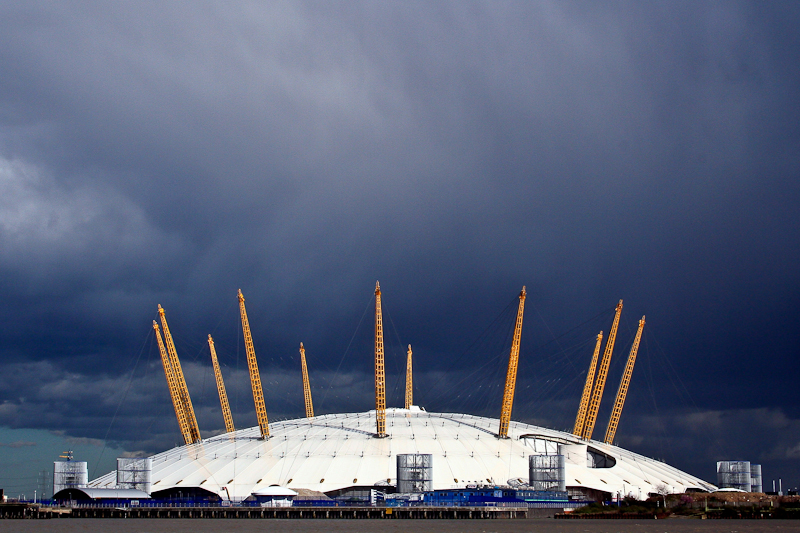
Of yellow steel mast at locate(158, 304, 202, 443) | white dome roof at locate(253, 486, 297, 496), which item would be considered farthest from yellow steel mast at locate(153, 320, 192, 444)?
white dome roof at locate(253, 486, 297, 496)

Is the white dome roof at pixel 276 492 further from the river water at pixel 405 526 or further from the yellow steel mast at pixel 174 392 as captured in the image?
the yellow steel mast at pixel 174 392

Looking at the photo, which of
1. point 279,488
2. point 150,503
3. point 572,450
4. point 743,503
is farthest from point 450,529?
point 743,503

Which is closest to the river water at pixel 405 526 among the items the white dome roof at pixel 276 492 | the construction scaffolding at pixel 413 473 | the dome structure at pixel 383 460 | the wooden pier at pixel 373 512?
the wooden pier at pixel 373 512

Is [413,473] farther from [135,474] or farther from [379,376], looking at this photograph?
[135,474]

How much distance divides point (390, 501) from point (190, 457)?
39484 mm

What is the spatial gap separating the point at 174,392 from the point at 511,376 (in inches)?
2642

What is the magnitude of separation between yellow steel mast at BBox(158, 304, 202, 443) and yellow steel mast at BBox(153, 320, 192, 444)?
682 mm

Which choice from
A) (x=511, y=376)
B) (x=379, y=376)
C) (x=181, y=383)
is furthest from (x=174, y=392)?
(x=511, y=376)

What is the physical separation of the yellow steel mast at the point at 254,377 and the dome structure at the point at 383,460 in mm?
2768

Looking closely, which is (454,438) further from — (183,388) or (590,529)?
(183,388)

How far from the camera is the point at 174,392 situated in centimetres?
17188

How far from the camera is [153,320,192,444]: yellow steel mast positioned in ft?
557

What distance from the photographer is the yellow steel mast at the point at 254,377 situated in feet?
492

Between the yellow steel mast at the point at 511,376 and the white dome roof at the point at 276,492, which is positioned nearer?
the white dome roof at the point at 276,492
